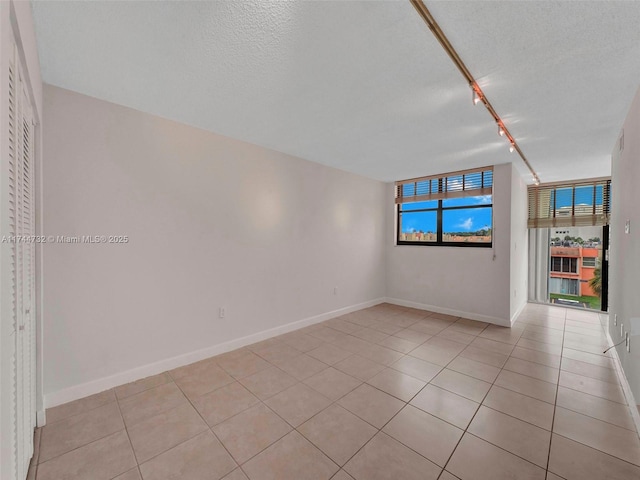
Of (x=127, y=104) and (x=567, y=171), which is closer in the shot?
(x=127, y=104)

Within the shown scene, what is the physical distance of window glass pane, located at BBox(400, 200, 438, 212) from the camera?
5.26 metres

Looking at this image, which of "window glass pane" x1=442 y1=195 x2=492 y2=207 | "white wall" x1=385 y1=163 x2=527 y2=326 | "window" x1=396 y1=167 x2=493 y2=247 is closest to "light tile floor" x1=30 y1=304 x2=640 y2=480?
"white wall" x1=385 y1=163 x2=527 y2=326

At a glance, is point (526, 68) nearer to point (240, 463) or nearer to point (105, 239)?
point (240, 463)

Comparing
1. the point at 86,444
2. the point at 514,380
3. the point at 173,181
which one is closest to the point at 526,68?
the point at 514,380

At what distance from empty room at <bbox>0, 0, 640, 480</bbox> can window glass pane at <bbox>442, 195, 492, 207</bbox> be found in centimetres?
28

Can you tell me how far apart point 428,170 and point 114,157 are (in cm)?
435

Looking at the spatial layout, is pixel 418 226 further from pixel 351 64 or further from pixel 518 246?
pixel 351 64

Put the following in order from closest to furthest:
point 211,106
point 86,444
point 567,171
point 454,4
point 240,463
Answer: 1. point 454,4
2. point 240,463
3. point 86,444
4. point 211,106
5. point 567,171

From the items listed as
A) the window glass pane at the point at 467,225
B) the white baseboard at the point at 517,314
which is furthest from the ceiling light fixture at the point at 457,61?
the white baseboard at the point at 517,314

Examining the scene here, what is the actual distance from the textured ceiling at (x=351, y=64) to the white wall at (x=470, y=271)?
4.87ft

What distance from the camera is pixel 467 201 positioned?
191 inches

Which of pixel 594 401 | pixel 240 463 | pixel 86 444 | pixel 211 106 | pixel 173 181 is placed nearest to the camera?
pixel 240 463

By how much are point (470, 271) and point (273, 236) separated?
11.0 ft

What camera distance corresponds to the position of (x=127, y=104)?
2453 millimetres
